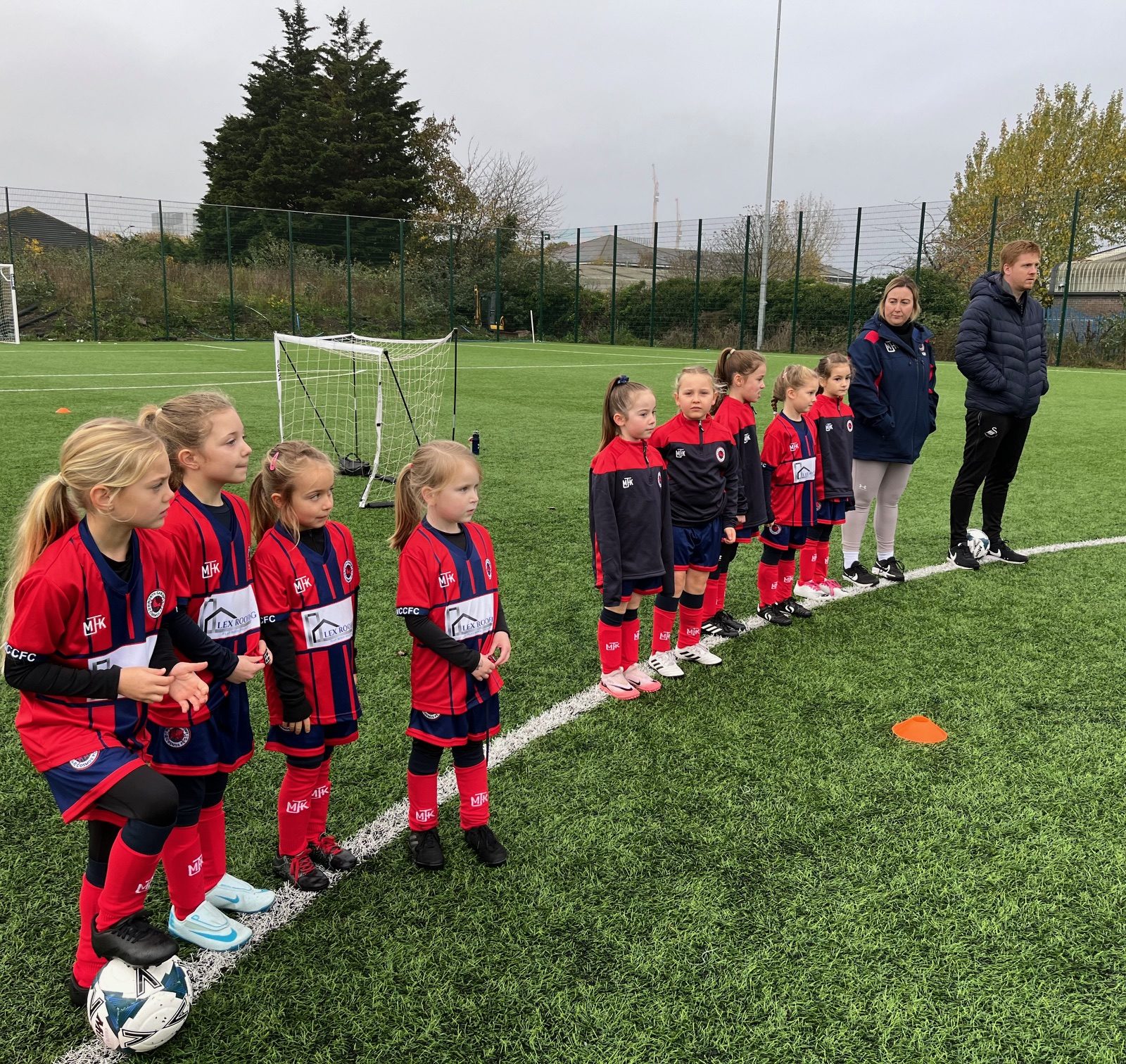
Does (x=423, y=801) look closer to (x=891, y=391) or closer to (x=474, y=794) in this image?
(x=474, y=794)

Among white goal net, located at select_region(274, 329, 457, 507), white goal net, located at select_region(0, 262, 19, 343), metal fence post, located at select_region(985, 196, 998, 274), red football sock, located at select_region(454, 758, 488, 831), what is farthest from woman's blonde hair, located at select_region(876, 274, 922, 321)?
white goal net, located at select_region(0, 262, 19, 343)

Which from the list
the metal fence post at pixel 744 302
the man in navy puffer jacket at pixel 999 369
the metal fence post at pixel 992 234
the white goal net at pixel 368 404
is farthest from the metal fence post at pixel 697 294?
the man in navy puffer jacket at pixel 999 369

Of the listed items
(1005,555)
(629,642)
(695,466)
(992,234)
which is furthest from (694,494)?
(992,234)

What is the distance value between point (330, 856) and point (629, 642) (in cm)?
180

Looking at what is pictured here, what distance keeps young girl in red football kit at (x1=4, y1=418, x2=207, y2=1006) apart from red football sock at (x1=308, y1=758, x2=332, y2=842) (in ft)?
2.21

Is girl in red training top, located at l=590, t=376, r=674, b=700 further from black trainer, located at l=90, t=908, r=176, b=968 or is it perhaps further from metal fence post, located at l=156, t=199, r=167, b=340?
metal fence post, located at l=156, t=199, r=167, b=340

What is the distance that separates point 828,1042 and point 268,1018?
54.0 inches

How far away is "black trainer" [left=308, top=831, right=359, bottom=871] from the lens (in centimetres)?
266

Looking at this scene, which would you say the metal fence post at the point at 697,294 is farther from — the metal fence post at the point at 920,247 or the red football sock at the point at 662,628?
the red football sock at the point at 662,628

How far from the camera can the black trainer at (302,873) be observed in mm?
2551

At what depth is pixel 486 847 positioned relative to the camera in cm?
272

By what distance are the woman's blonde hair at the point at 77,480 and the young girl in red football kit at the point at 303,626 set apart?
0.51m

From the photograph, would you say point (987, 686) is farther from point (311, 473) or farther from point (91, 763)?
point (91, 763)

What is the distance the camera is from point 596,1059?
6.39ft
